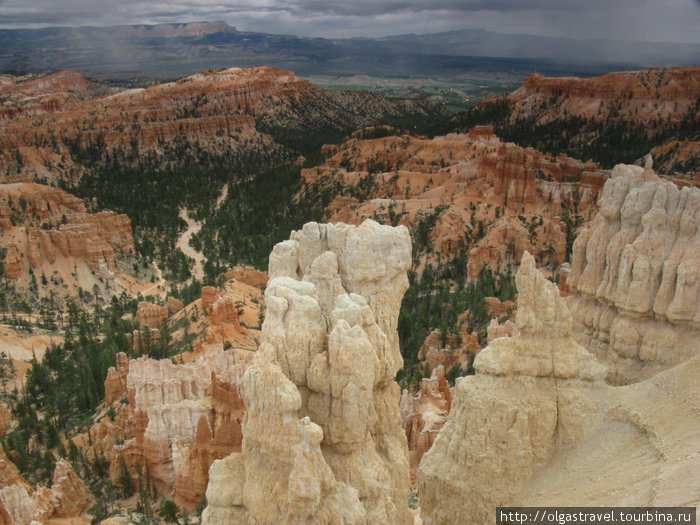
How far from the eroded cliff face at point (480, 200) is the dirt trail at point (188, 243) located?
15.5 meters

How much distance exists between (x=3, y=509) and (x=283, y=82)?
502 ft

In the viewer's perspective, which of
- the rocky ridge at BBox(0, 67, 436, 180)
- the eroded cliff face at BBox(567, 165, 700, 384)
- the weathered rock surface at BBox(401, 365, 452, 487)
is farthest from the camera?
the rocky ridge at BBox(0, 67, 436, 180)

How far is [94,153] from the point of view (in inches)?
4072

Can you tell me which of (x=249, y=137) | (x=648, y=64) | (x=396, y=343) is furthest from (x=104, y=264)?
(x=648, y=64)

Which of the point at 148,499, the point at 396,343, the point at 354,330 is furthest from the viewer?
the point at 148,499

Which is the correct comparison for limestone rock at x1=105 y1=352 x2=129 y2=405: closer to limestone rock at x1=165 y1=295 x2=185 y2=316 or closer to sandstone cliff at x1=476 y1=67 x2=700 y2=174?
limestone rock at x1=165 y1=295 x2=185 y2=316

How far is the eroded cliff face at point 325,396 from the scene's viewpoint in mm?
10180

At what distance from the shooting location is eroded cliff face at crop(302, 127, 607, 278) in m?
53.5

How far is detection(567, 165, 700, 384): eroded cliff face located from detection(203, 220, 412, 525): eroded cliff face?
840cm

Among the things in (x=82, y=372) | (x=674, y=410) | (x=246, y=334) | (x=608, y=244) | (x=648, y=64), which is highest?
(x=648, y=64)

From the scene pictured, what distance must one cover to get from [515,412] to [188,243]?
6005 centimetres

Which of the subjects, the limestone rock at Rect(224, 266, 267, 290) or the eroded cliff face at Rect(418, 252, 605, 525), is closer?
the eroded cliff face at Rect(418, 252, 605, 525)

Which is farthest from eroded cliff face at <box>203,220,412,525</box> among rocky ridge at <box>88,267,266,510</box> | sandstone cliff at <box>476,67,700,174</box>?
sandstone cliff at <box>476,67,700,174</box>

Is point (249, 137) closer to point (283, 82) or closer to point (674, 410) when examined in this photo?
point (283, 82)
